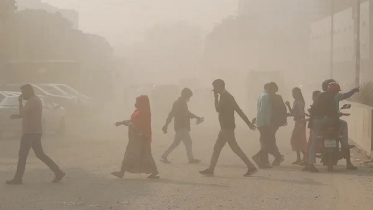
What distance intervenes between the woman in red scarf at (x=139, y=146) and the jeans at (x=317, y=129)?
3.03 m

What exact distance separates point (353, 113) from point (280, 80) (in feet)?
64.8

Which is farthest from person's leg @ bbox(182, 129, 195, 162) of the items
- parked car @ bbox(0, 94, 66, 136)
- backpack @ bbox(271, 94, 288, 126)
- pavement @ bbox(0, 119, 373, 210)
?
parked car @ bbox(0, 94, 66, 136)

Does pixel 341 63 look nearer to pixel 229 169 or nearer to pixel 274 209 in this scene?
pixel 229 169

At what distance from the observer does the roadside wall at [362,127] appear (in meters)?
18.8

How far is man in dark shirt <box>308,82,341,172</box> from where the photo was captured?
1581cm

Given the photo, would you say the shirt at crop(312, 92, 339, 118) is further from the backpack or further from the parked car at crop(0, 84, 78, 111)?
the parked car at crop(0, 84, 78, 111)

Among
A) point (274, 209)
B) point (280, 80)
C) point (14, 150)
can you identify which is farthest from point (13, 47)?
point (274, 209)

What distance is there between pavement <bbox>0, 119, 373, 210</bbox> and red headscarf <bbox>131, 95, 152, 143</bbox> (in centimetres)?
93

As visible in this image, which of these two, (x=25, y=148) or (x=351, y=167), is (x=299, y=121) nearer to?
(x=351, y=167)

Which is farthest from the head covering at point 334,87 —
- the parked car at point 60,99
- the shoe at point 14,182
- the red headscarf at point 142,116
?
the parked car at point 60,99

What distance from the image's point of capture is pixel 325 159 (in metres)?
16.2

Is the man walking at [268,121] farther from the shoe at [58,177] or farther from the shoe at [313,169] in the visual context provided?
the shoe at [58,177]

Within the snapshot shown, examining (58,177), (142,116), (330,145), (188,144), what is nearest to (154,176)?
(142,116)

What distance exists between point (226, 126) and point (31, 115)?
350cm
